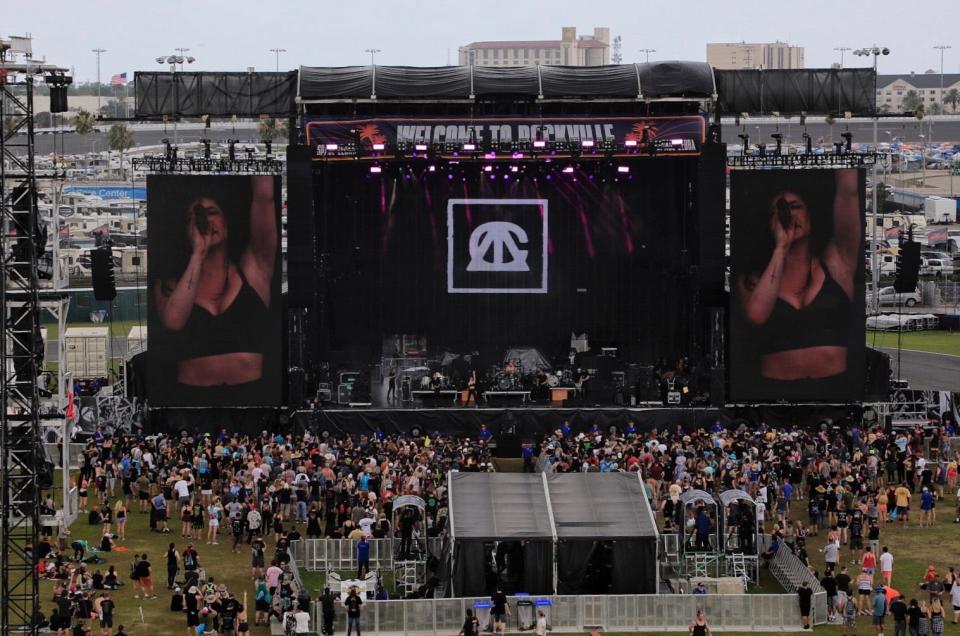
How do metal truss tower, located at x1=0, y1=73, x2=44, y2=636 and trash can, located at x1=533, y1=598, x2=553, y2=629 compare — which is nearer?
metal truss tower, located at x1=0, y1=73, x2=44, y2=636

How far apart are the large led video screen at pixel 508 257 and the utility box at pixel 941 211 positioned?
215 ft

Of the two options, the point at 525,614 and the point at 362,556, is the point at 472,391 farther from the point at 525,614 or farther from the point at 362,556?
the point at 525,614

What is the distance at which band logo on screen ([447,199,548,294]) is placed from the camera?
52.2 m

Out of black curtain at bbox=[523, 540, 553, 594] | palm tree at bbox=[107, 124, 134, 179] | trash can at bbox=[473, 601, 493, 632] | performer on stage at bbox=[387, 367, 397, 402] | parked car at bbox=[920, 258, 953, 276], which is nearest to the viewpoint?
trash can at bbox=[473, 601, 493, 632]

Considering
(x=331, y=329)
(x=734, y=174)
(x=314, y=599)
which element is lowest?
(x=314, y=599)

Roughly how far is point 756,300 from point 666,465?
349 inches

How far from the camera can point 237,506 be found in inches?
1535

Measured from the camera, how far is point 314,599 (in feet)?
115

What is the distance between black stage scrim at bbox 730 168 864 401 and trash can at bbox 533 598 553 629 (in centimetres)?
1812

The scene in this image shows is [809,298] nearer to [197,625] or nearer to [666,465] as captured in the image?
[666,465]

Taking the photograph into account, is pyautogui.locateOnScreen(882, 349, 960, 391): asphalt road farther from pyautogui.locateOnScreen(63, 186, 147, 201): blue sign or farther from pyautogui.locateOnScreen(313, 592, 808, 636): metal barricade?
pyautogui.locateOnScreen(63, 186, 147, 201): blue sign

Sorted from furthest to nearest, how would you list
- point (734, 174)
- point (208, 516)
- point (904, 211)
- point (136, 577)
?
point (904, 211), point (734, 174), point (208, 516), point (136, 577)

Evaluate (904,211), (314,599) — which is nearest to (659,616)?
(314,599)

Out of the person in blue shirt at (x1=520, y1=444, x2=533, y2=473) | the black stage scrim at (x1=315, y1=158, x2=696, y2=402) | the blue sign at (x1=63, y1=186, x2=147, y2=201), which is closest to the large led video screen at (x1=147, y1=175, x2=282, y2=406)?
the black stage scrim at (x1=315, y1=158, x2=696, y2=402)
